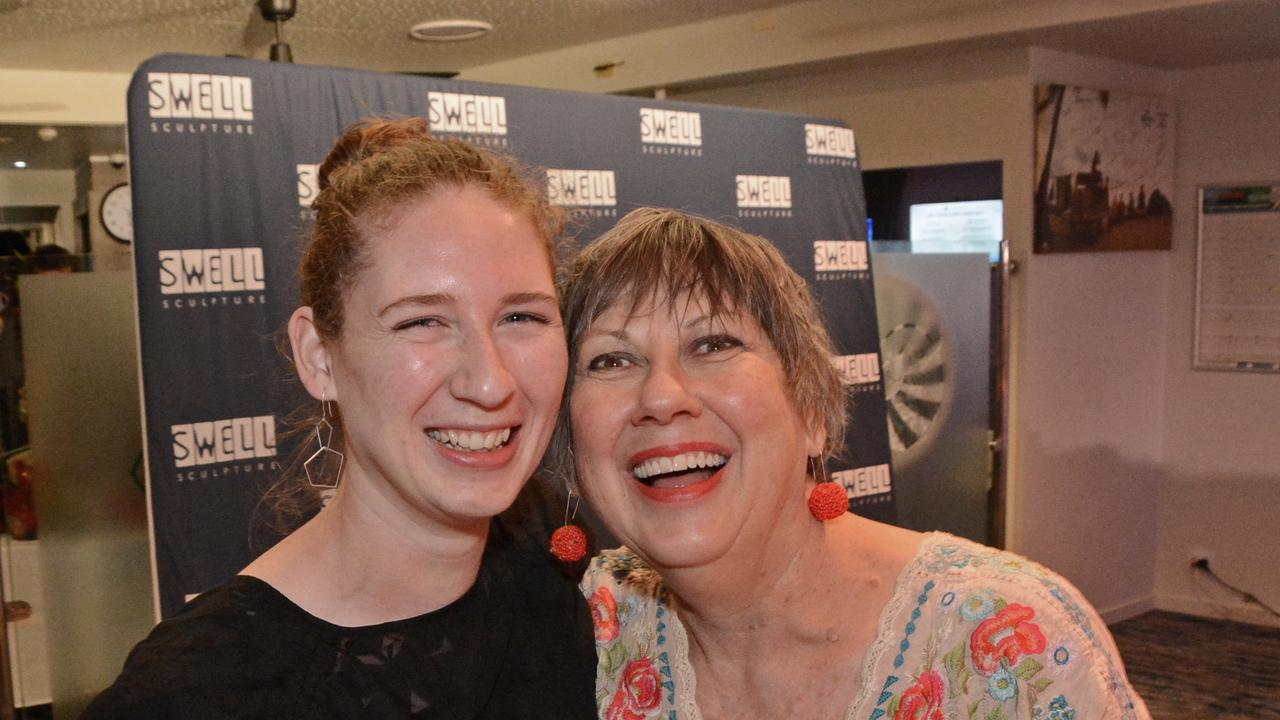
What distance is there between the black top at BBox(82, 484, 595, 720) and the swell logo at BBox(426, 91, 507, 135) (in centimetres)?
204

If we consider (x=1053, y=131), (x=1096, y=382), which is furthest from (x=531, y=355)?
(x=1096, y=382)

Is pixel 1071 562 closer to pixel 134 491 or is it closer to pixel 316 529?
pixel 134 491

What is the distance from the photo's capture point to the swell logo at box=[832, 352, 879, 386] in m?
4.35

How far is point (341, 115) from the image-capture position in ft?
10.4

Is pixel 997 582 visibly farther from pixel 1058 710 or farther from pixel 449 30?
pixel 449 30

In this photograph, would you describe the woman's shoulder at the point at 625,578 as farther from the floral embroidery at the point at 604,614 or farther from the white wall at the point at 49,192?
the white wall at the point at 49,192

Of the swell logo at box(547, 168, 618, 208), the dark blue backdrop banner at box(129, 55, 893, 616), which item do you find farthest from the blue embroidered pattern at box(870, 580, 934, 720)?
the swell logo at box(547, 168, 618, 208)

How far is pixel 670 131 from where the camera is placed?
3.96 m

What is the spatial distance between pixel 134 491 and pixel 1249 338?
17.5 ft

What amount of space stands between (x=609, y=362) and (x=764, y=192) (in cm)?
281

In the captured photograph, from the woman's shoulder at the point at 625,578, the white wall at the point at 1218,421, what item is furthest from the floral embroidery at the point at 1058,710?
the white wall at the point at 1218,421

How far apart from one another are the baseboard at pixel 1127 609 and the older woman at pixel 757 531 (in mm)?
4902

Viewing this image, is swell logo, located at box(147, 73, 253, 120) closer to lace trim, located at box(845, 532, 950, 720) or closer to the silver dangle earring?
the silver dangle earring

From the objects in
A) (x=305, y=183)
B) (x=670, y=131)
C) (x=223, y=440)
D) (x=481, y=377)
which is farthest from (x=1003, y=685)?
(x=670, y=131)
